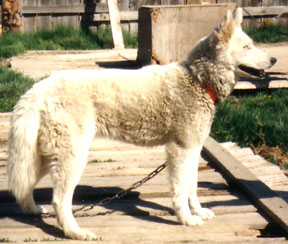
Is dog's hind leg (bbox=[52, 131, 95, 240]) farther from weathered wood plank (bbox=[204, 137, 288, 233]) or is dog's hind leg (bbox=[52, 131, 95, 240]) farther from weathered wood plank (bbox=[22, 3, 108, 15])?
weathered wood plank (bbox=[22, 3, 108, 15])

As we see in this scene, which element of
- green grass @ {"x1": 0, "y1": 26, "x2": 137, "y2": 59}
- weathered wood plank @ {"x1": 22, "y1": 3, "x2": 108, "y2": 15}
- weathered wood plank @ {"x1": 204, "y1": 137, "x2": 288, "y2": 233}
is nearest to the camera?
weathered wood plank @ {"x1": 204, "y1": 137, "x2": 288, "y2": 233}

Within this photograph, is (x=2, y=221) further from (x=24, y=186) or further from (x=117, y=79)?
(x=117, y=79)

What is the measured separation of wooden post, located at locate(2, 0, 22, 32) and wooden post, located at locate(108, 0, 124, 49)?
192 centimetres

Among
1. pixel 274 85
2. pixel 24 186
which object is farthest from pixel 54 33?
pixel 24 186

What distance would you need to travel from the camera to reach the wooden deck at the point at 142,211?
409 cm

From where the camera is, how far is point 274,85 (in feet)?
28.7

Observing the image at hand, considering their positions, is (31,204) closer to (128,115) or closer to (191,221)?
(128,115)

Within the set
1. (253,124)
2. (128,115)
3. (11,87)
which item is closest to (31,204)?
(128,115)

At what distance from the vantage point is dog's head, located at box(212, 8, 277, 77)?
427 cm

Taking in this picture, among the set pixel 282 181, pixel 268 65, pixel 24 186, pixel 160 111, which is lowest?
pixel 282 181

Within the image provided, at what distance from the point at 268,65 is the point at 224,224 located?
1.15 meters

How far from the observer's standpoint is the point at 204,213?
14.5 ft

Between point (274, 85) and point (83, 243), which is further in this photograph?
point (274, 85)

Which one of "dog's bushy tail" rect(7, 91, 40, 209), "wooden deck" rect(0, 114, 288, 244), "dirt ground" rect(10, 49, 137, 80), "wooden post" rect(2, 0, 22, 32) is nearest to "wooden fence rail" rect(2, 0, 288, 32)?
"wooden post" rect(2, 0, 22, 32)
